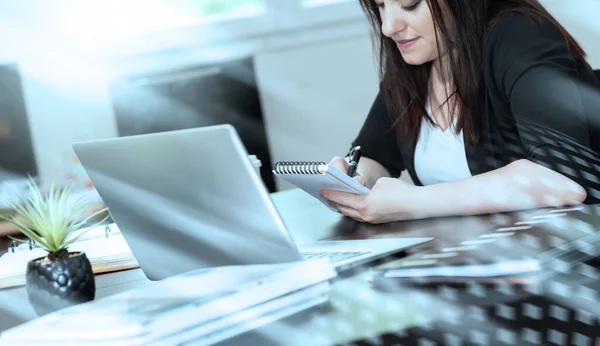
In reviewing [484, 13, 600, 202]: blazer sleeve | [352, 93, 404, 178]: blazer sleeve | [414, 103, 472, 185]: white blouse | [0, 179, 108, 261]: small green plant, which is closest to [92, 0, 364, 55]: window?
[352, 93, 404, 178]: blazer sleeve

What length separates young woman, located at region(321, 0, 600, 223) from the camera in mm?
1252

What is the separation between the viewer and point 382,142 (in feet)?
6.14

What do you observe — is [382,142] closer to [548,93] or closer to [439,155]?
[439,155]

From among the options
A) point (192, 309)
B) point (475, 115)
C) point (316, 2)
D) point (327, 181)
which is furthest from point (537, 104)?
point (316, 2)

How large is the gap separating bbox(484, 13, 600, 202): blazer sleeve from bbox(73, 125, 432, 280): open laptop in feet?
1.21

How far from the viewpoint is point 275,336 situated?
2.44 feet

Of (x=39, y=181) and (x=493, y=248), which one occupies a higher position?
(x=493, y=248)

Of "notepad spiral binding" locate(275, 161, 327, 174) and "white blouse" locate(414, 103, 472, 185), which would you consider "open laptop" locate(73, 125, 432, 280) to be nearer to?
"notepad spiral binding" locate(275, 161, 327, 174)

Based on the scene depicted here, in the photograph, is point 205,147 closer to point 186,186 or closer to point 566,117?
point 186,186

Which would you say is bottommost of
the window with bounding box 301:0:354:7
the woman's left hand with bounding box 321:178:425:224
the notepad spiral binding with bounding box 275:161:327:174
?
the woman's left hand with bounding box 321:178:425:224

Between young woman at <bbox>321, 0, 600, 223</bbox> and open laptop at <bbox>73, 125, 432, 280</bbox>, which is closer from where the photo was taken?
open laptop at <bbox>73, 125, 432, 280</bbox>

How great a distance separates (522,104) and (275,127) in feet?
6.97

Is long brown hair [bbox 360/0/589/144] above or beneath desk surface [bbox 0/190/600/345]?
above

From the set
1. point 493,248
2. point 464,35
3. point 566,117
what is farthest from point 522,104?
point 493,248
